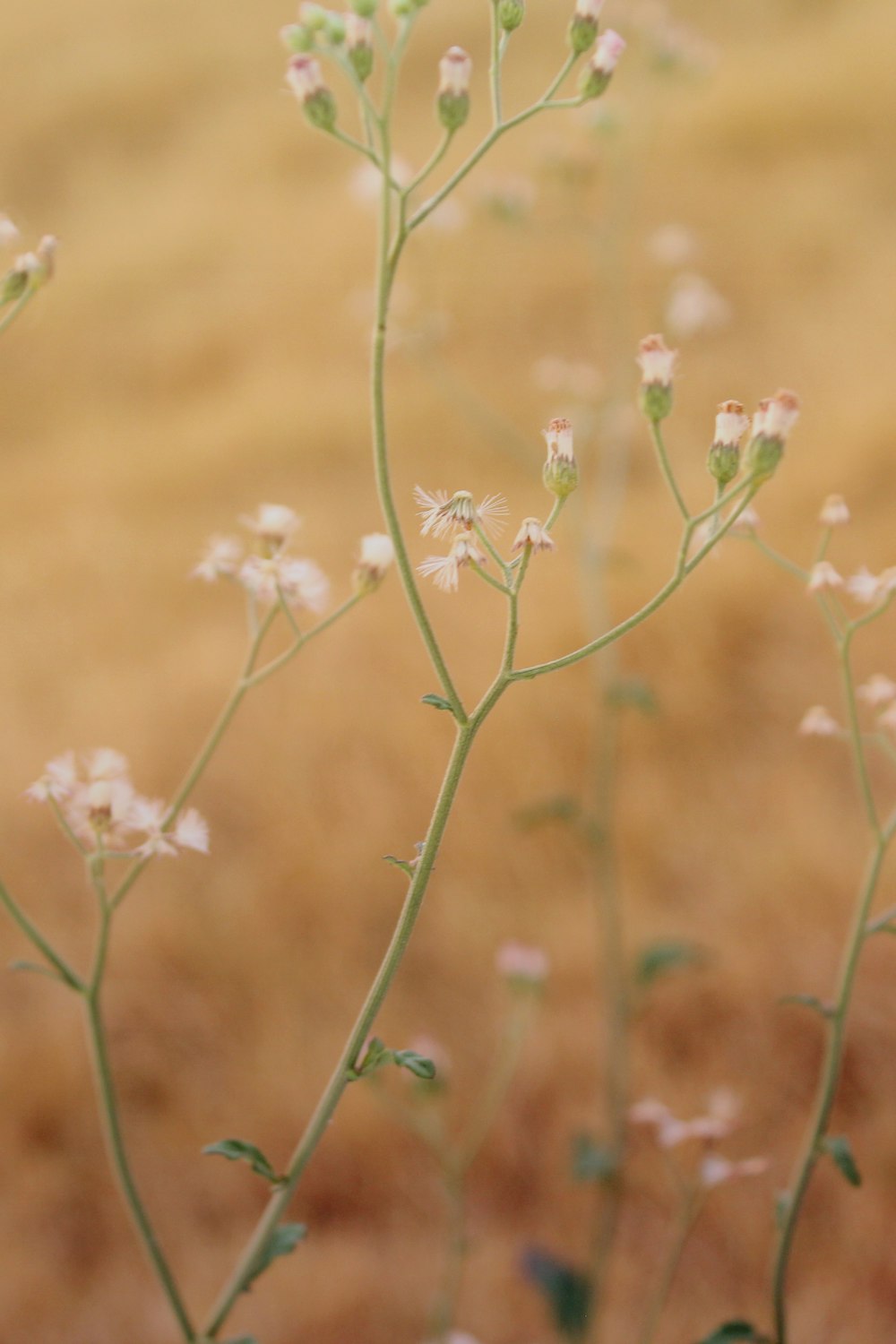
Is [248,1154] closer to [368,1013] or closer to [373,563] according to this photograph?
[368,1013]

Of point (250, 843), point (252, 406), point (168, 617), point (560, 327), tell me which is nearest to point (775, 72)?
point (560, 327)

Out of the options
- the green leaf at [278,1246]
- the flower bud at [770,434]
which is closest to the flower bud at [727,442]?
the flower bud at [770,434]

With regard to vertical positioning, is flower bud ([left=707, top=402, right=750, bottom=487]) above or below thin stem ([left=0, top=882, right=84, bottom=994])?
above

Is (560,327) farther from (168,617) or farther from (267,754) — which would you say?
(267,754)

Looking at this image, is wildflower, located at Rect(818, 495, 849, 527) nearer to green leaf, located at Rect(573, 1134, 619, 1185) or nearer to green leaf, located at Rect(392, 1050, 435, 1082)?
green leaf, located at Rect(392, 1050, 435, 1082)

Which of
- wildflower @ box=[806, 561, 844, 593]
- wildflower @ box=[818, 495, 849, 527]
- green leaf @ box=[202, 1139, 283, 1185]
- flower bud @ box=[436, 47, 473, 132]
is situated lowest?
green leaf @ box=[202, 1139, 283, 1185]

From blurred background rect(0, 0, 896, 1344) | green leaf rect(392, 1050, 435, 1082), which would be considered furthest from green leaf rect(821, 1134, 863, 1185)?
blurred background rect(0, 0, 896, 1344)
